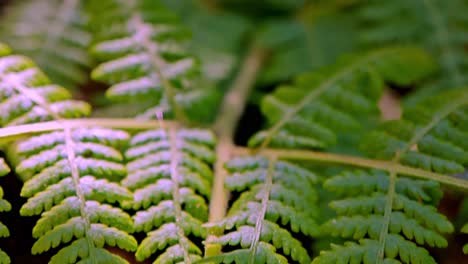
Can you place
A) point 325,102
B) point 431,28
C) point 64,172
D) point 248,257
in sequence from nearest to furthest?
point 248,257 < point 64,172 < point 325,102 < point 431,28

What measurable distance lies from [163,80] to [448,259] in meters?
0.97

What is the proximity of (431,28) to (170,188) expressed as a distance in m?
0.98

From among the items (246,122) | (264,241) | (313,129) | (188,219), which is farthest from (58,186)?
(246,122)

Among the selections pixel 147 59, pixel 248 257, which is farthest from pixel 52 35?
pixel 248 257

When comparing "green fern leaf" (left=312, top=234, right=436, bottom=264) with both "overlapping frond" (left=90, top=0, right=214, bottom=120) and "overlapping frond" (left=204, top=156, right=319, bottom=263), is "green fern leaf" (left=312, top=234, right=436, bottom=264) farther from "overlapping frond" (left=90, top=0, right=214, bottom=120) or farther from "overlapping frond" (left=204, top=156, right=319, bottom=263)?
"overlapping frond" (left=90, top=0, right=214, bottom=120)

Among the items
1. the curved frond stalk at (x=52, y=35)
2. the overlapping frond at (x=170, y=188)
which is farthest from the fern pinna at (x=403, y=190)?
the curved frond stalk at (x=52, y=35)

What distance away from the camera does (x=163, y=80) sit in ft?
3.77

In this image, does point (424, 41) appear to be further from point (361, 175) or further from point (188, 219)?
point (188, 219)

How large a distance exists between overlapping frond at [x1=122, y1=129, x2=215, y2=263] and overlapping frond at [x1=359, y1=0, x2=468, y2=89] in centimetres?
71

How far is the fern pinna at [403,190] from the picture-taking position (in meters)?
0.77

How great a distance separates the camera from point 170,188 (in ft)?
2.95

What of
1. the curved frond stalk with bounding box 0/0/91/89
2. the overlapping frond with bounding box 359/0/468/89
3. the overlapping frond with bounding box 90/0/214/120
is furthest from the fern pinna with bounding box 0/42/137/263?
the overlapping frond with bounding box 359/0/468/89

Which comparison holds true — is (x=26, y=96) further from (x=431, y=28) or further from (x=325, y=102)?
(x=431, y=28)

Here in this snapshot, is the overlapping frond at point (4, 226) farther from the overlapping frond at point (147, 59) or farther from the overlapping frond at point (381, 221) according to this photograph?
the overlapping frond at point (381, 221)
